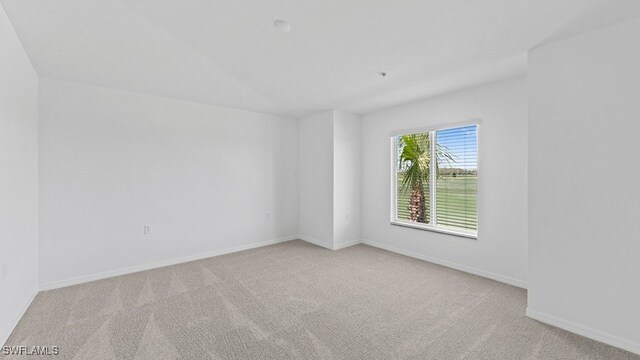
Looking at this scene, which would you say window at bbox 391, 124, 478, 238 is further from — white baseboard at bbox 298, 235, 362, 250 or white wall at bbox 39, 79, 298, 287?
white wall at bbox 39, 79, 298, 287

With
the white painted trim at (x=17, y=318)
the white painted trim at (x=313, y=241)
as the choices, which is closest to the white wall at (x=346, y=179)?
the white painted trim at (x=313, y=241)

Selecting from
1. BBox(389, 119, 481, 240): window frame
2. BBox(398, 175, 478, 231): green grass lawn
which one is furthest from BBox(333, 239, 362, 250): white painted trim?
BBox(398, 175, 478, 231): green grass lawn

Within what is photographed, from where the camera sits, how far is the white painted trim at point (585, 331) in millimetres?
1960

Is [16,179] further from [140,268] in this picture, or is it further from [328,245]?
[328,245]

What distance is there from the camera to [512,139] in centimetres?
316

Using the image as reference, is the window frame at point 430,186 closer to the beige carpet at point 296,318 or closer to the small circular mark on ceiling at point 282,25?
the beige carpet at point 296,318

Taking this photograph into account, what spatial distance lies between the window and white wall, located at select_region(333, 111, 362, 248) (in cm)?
71

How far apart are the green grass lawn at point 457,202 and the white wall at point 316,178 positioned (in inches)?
66.9

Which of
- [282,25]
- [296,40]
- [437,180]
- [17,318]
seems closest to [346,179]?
[437,180]

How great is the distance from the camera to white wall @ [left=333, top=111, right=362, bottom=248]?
183 inches

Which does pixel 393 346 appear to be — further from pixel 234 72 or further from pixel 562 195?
pixel 234 72

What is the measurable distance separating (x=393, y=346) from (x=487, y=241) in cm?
214

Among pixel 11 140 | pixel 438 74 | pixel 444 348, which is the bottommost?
pixel 444 348

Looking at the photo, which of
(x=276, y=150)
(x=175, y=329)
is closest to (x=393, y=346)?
(x=175, y=329)
